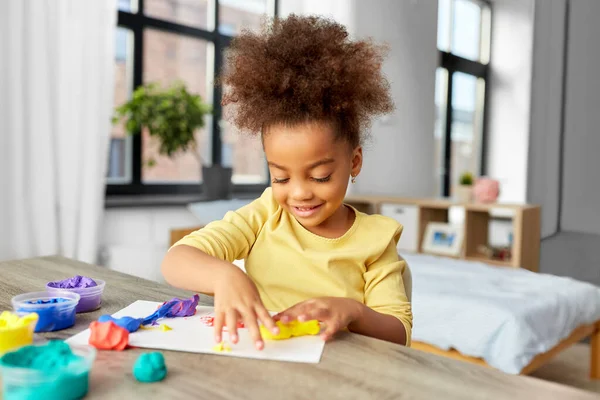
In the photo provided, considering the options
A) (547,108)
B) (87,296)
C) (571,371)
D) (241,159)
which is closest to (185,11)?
(241,159)

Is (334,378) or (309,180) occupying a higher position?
(309,180)

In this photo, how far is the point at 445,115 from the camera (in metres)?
4.96

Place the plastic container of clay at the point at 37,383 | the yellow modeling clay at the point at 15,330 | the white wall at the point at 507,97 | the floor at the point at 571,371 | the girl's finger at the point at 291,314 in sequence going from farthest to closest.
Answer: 1. the white wall at the point at 507,97
2. the floor at the point at 571,371
3. the girl's finger at the point at 291,314
4. the yellow modeling clay at the point at 15,330
5. the plastic container of clay at the point at 37,383

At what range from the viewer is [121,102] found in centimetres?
318

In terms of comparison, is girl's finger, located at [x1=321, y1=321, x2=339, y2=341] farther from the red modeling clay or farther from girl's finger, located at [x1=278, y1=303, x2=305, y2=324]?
the red modeling clay

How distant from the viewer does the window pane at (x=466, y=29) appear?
5070 mm

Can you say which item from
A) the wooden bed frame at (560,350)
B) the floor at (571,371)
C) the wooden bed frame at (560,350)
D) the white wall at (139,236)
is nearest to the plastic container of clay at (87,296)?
the wooden bed frame at (560,350)

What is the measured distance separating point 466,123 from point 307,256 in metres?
4.64

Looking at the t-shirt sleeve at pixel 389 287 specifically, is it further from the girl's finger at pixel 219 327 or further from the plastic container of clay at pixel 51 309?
the plastic container of clay at pixel 51 309

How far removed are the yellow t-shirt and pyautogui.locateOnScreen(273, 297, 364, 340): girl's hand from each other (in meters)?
0.15

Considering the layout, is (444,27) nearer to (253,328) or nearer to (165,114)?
(165,114)

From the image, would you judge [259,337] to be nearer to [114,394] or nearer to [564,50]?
[114,394]

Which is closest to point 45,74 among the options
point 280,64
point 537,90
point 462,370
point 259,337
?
point 280,64

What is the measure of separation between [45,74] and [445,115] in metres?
3.43
